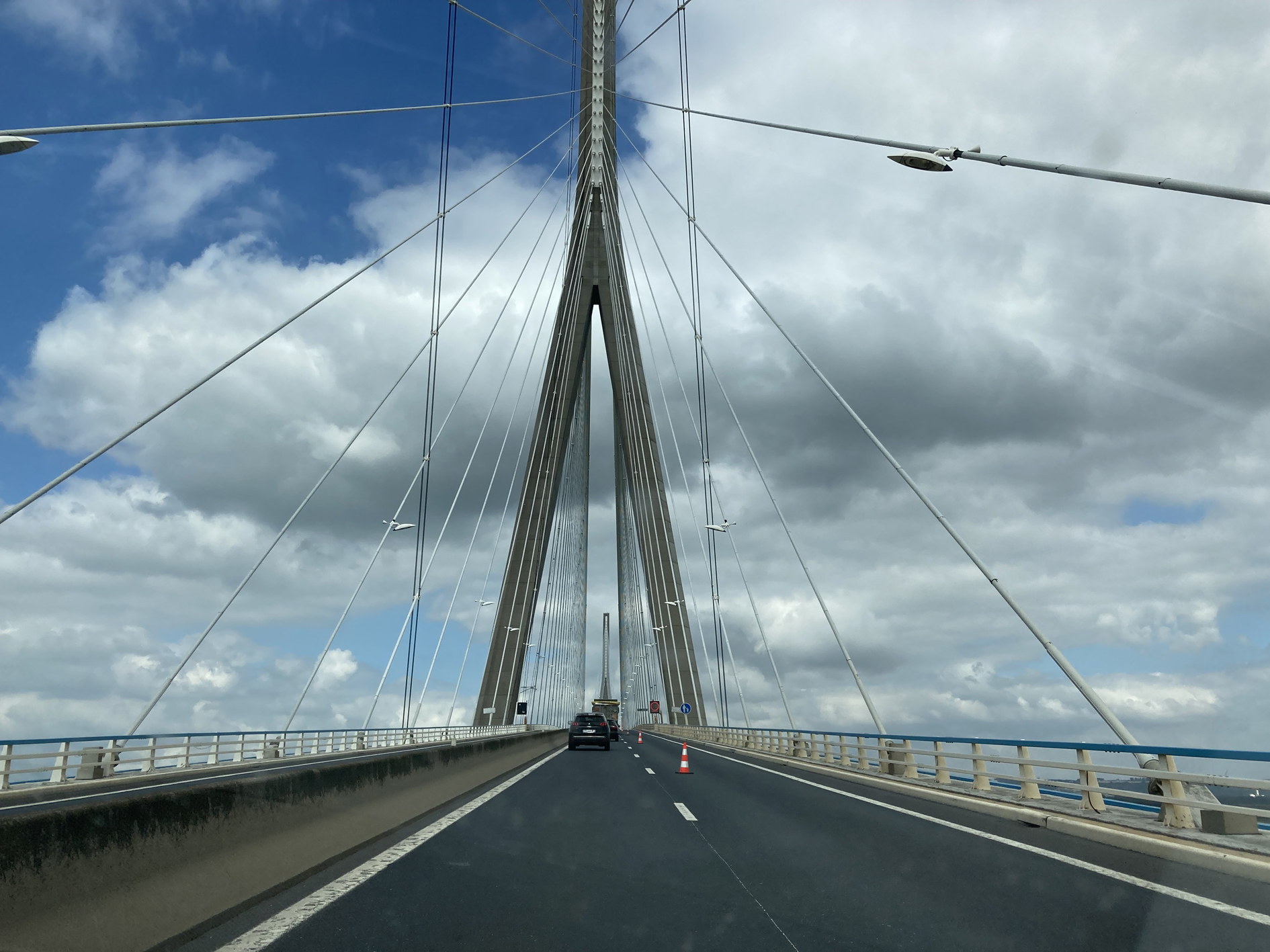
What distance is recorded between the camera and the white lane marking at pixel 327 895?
18.0 ft

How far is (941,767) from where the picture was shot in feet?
56.6

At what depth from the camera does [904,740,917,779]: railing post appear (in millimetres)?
19438

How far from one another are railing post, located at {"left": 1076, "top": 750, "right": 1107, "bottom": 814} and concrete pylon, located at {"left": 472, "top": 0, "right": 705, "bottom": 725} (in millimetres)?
36533

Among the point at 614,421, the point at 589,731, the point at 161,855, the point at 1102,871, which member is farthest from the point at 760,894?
the point at 614,421

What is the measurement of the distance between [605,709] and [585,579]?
14.1 meters

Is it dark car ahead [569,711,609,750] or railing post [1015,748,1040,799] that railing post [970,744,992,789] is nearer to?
railing post [1015,748,1040,799]

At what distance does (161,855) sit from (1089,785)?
10.4m

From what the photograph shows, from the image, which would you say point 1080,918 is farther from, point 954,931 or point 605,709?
point 605,709

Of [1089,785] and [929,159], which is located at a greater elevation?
[929,159]

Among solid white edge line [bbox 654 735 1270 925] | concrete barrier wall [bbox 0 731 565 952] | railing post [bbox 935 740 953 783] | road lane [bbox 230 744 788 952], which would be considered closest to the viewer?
concrete barrier wall [bbox 0 731 565 952]

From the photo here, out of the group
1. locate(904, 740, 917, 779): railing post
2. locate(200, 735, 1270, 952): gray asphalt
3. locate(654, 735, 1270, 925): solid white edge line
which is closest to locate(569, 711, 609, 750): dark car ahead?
locate(904, 740, 917, 779): railing post

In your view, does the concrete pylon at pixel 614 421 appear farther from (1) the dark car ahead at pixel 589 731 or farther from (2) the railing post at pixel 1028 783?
(2) the railing post at pixel 1028 783

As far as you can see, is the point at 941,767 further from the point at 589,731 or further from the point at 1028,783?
the point at 589,731

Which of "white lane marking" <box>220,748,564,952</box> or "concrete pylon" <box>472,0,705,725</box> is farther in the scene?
"concrete pylon" <box>472,0,705,725</box>
